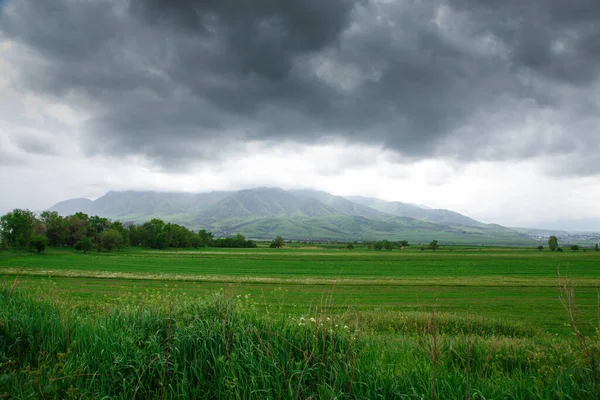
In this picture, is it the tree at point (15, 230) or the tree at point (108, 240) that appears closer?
the tree at point (15, 230)

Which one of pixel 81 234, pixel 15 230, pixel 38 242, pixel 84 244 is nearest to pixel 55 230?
pixel 81 234

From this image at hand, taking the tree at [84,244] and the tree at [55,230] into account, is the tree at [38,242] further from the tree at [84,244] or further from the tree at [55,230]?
the tree at [55,230]

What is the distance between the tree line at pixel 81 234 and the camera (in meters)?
85.8

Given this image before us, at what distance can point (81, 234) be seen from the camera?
10419cm

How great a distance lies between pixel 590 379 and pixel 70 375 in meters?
8.49

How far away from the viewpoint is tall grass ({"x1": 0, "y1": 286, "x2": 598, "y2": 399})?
520 centimetres

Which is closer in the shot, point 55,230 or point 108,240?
point 55,230

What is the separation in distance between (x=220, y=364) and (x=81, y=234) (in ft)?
396

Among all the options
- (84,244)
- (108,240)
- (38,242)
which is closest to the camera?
(38,242)

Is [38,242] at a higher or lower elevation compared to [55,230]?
lower

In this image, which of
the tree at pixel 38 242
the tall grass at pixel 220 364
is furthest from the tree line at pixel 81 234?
the tall grass at pixel 220 364

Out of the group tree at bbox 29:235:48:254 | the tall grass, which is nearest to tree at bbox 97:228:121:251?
tree at bbox 29:235:48:254

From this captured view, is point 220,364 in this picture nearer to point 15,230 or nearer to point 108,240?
point 15,230

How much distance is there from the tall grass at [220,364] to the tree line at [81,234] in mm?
98459
